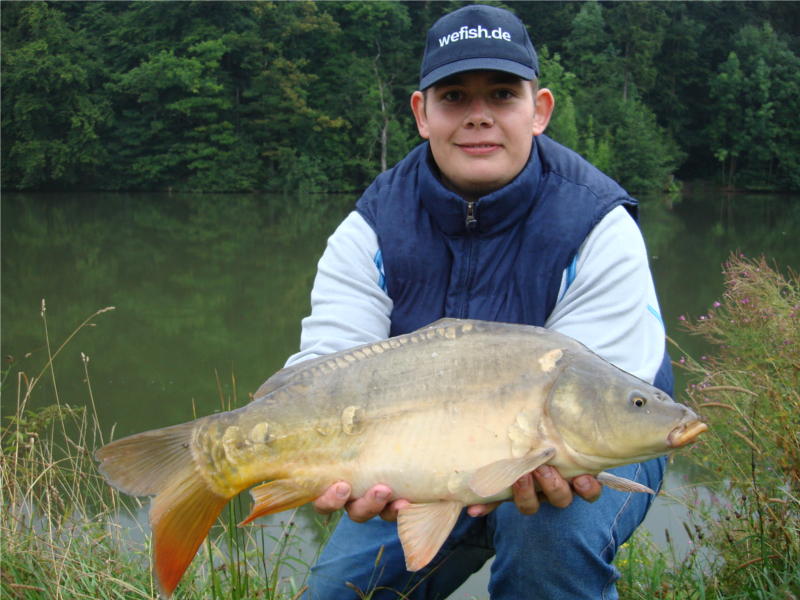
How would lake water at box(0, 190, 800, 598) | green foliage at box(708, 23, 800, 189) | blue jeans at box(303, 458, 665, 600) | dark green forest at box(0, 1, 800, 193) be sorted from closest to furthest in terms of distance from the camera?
1. blue jeans at box(303, 458, 665, 600)
2. lake water at box(0, 190, 800, 598)
3. dark green forest at box(0, 1, 800, 193)
4. green foliage at box(708, 23, 800, 189)

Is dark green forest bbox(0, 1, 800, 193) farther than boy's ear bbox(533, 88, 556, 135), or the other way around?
dark green forest bbox(0, 1, 800, 193)

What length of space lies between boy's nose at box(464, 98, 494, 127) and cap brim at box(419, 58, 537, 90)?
84 millimetres

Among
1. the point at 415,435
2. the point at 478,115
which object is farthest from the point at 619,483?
the point at 478,115

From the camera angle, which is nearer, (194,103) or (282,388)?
(282,388)

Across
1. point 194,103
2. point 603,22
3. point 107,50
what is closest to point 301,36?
point 194,103

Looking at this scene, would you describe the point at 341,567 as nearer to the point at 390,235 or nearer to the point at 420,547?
the point at 420,547

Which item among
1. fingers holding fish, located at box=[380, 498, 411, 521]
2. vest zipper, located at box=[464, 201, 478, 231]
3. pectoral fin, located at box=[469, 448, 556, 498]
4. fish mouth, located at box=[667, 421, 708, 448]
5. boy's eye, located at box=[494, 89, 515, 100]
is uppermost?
boy's eye, located at box=[494, 89, 515, 100]

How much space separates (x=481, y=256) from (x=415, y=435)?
1.91ft

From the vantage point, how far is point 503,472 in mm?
1265

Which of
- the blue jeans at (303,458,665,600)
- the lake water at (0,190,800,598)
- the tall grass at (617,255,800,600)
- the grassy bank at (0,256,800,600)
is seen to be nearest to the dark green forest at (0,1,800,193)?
the lake water at (0,190,800,598)

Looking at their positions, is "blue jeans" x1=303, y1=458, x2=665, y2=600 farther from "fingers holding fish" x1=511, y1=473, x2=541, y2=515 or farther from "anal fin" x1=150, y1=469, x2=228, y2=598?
"anal fin" x1=150, y1=469, x2=228, y2=598

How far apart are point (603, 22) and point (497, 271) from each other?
24.0 metres

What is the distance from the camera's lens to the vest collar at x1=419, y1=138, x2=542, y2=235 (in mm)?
1771

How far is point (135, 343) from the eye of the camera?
692 centimetres
